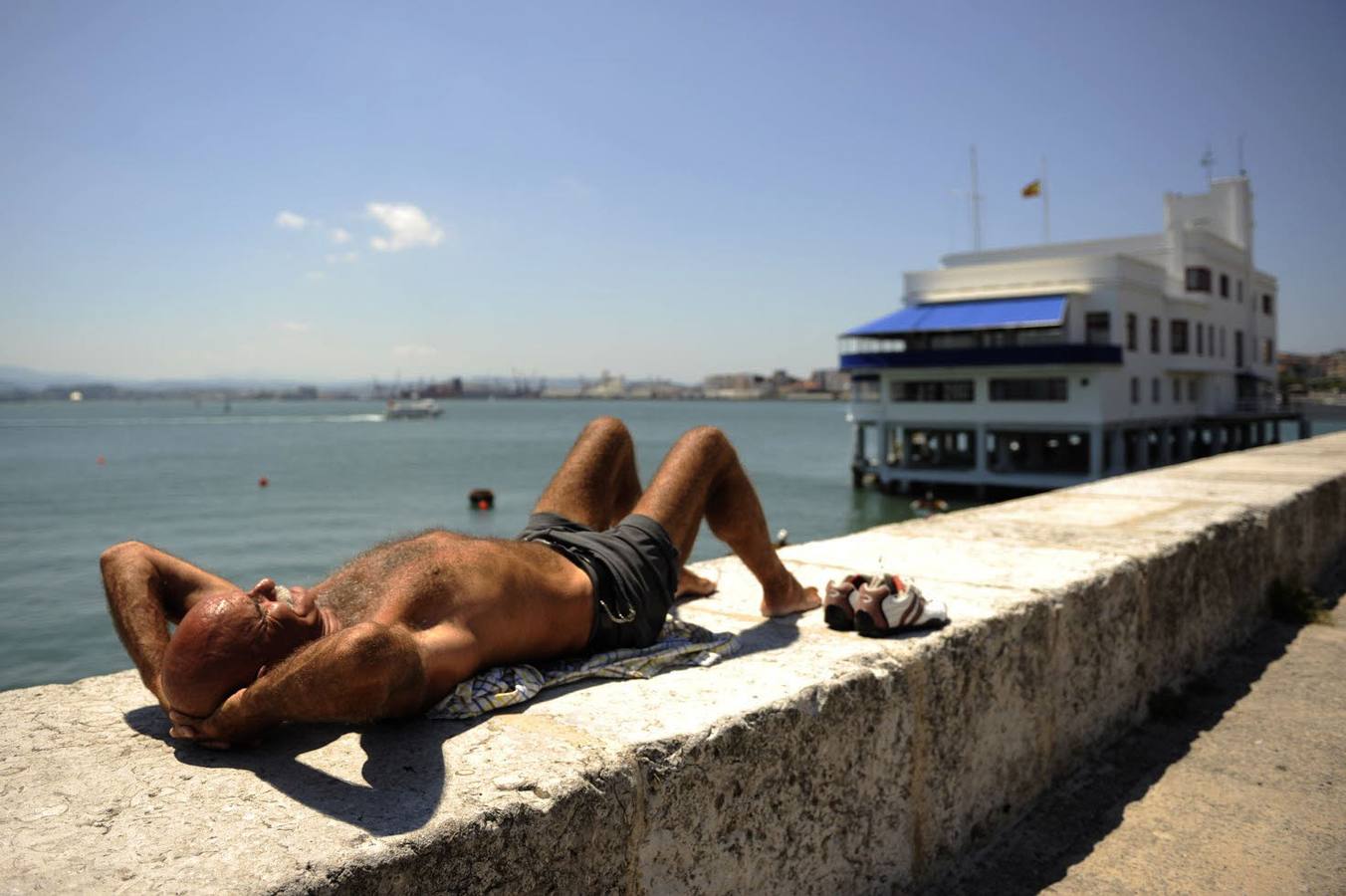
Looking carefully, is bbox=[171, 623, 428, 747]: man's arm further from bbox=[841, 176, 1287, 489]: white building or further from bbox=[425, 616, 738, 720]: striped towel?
bbox=[841, 176, 1287, 489]: white building

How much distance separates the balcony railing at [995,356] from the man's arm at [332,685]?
1399 inches

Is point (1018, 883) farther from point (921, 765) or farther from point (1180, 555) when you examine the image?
point (1180, 555)

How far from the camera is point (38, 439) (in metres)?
97.0

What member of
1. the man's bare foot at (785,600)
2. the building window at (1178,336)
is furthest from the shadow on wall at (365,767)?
the building window at (1178,336)

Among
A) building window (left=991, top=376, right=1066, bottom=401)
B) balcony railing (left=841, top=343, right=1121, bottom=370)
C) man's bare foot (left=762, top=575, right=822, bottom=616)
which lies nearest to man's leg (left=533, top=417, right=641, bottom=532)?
man's bare foot (left=762, top=575, right=822, bottom=616)

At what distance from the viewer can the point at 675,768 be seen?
6.68 ft

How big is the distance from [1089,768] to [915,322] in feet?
116

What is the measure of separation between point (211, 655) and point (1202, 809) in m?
3.03

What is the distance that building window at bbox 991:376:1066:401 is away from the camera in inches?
1444

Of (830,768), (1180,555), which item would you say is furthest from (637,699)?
(1180,555)

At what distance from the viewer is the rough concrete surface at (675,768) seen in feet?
5.48

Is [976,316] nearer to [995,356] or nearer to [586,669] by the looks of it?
[995,356]

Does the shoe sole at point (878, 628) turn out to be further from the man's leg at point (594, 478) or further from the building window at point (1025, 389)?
the building window at point (1025, 389)

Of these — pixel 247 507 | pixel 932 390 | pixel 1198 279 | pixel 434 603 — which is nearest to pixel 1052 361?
pixel 932 390
